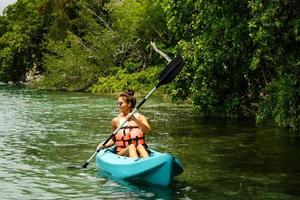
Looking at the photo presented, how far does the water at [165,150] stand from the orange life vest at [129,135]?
777 millimetres

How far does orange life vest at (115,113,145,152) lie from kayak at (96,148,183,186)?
0.96 feet

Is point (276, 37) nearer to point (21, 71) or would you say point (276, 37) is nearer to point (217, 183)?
point (217, 183)

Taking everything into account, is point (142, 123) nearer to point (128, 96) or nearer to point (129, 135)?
point (129, 135)

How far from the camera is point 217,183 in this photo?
993 cm

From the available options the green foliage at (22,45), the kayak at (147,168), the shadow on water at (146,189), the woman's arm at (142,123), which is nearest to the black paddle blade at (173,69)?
the woman's arm at (142,123)

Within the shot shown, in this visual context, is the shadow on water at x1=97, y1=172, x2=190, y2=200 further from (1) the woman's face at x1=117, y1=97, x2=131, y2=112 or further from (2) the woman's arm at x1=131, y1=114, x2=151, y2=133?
(1) the woman's face at x1=117, y1=97, x2=131, y2=112

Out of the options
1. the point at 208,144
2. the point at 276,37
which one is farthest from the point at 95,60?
the point at 276,37

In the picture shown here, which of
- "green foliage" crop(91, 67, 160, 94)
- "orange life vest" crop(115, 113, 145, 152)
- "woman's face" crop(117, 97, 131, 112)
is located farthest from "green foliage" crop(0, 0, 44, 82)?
"woman's face" crop(117, 97, 131, 112)

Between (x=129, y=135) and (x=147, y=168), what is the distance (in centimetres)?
111

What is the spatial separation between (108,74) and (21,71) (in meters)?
19.6

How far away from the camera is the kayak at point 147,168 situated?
9.18 metres

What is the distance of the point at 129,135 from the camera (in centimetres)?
1034

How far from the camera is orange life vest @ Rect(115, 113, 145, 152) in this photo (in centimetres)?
1025

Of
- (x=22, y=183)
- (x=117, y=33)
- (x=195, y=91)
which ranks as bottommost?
(x=22, y=183)
